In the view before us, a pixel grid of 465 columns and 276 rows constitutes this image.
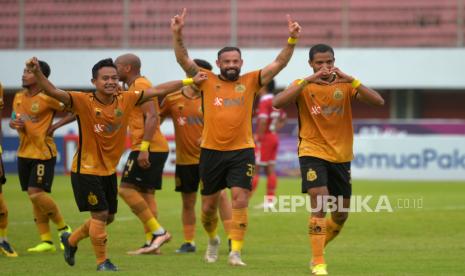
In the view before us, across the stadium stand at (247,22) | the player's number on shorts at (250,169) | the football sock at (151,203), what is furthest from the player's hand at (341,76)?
the stadium stand at (247,22)

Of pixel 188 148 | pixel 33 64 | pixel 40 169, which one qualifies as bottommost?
pixel 40 169

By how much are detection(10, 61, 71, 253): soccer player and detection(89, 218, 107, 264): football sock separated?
8.18 feet

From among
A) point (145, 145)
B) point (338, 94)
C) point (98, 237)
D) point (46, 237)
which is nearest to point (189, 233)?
point (145, 145)

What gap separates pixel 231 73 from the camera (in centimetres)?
1100

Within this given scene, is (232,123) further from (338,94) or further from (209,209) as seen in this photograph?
(209,209)

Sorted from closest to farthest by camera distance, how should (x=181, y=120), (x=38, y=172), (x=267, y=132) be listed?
1. (x=38, y=172)
2. (x=181, y=120)
3. (x=267, y=132)

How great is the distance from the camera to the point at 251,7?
120 feet

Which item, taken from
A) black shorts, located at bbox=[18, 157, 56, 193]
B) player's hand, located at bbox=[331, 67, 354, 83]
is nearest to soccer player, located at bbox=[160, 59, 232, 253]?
black shorts, located at bbox=[18, 157, 56, 193]

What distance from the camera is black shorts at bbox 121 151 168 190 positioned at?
12.9 m

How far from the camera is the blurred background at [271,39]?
116 feet

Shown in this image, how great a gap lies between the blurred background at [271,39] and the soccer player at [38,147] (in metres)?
22.6

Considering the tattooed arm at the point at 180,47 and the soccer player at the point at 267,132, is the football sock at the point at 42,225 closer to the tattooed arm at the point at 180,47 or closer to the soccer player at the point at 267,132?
the tattooed arm at the point at 180,47

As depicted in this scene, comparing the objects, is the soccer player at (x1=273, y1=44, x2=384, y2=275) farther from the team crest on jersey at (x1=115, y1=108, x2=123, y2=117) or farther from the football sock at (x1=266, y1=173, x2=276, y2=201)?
the football sock at (x1=266, y1=173, x2=276, y2=201)

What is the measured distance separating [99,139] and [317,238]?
2476mm
